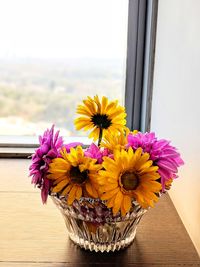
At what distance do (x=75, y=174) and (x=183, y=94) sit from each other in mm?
335

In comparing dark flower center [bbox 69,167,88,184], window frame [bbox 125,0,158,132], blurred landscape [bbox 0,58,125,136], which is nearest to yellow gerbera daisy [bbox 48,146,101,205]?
dark flower center [bbox 69,167,88,184]

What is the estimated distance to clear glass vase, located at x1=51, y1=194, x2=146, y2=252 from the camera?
74cm

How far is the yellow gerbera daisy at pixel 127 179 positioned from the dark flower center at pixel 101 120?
128mm

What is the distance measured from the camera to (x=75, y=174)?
0.70m

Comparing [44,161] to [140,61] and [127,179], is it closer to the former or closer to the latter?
[127,179]

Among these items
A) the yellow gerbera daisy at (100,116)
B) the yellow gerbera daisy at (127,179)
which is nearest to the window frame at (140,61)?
the yellow gerbera daisy at (100,116)

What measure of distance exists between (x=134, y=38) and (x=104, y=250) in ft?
2.31

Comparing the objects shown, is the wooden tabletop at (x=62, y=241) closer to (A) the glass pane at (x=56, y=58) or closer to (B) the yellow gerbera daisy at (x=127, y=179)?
(B) the yellow gerbera daisy at (x=127, y=179)

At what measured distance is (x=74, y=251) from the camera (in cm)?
83

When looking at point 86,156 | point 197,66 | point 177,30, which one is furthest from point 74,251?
point 177,30

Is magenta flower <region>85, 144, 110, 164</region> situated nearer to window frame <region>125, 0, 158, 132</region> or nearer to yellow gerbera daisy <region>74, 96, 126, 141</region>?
yellow gerbera daisy <region>74, 96, 126, 141</region>

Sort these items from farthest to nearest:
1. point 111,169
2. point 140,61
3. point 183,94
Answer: point 140,61, point 183,94, point 111,169

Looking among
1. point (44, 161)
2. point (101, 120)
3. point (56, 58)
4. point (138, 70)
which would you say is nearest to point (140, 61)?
point (138, 70)

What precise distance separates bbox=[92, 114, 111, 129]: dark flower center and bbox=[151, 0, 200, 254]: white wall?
0.17m
